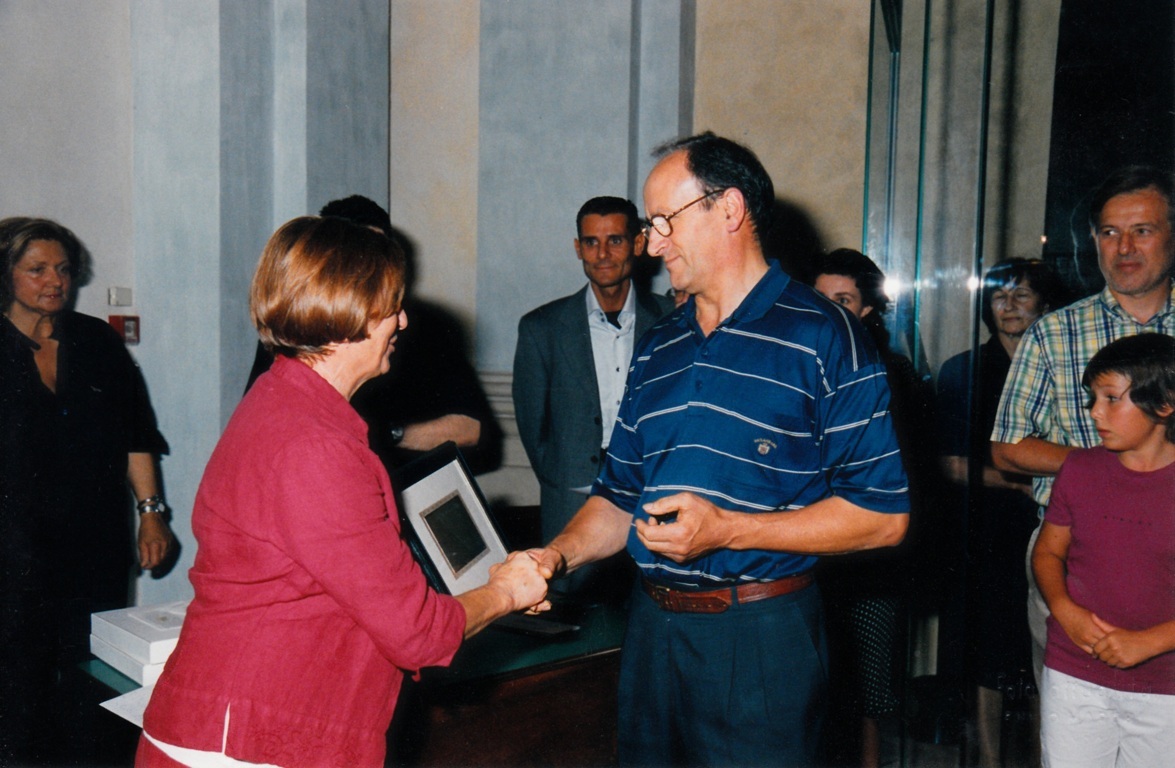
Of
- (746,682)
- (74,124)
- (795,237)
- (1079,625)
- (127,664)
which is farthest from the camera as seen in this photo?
(795,237)

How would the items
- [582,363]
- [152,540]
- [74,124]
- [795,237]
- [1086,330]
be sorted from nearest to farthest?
[1086,330] < [152,540] < [74,124] < [582,363] < [795,237]

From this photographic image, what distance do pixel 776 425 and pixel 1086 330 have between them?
124cm

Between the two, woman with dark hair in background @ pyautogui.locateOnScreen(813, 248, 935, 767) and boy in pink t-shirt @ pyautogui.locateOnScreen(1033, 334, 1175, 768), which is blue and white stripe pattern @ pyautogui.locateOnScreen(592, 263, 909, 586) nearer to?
boy in pink t-shirt @ pyautogui.locateOnScreen(1033, 334, 1175, 768)

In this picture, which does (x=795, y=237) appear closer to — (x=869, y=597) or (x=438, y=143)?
(x=438, y=143)

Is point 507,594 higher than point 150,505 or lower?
higher

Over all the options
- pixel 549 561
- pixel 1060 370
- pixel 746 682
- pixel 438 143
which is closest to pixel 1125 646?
pixel 1060 370

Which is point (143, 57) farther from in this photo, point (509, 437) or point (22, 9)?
point (509, 437)

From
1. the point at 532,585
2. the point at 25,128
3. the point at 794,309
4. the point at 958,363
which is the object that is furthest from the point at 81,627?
the point at 958,363

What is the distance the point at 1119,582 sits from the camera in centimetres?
207

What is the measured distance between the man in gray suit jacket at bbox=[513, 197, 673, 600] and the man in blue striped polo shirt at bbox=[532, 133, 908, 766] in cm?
174

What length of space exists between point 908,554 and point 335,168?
288 centimetres

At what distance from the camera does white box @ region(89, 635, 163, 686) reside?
1.83 metres

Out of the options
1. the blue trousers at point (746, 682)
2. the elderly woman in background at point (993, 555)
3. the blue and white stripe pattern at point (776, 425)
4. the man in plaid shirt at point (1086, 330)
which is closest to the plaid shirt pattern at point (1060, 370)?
the man in plaid shirt at point (1086, 330)

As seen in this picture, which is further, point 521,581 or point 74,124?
point 74,124
